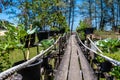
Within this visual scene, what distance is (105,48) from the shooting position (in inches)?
296

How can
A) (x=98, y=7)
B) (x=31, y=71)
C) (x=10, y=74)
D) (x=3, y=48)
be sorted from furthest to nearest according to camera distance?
1. (x=98, y=7)
2. (x=3, y=48)
3. (x=31, y=71)
4. (x=10, y=74)

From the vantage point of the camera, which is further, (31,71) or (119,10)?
(119,10)

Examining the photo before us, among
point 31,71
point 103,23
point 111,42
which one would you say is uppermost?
point 31,71

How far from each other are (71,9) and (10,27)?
164ft

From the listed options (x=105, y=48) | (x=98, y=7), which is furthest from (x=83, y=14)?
(x=105, y=48)

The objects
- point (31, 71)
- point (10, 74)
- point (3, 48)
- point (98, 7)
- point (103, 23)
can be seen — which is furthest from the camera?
point (98, 7)

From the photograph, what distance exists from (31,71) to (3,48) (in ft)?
4.26

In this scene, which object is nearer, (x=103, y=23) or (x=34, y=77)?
(x=34, y=77)

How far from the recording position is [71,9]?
177 feet

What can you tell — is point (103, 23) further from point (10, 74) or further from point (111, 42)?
point (10, 74)

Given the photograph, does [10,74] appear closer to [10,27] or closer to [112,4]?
[10,27]

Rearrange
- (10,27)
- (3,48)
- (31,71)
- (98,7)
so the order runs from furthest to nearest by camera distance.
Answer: (98,7) → (10,27) → (3,48) → (31,71)

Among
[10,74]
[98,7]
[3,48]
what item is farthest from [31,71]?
[98,7]

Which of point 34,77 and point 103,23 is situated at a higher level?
point 34,77
